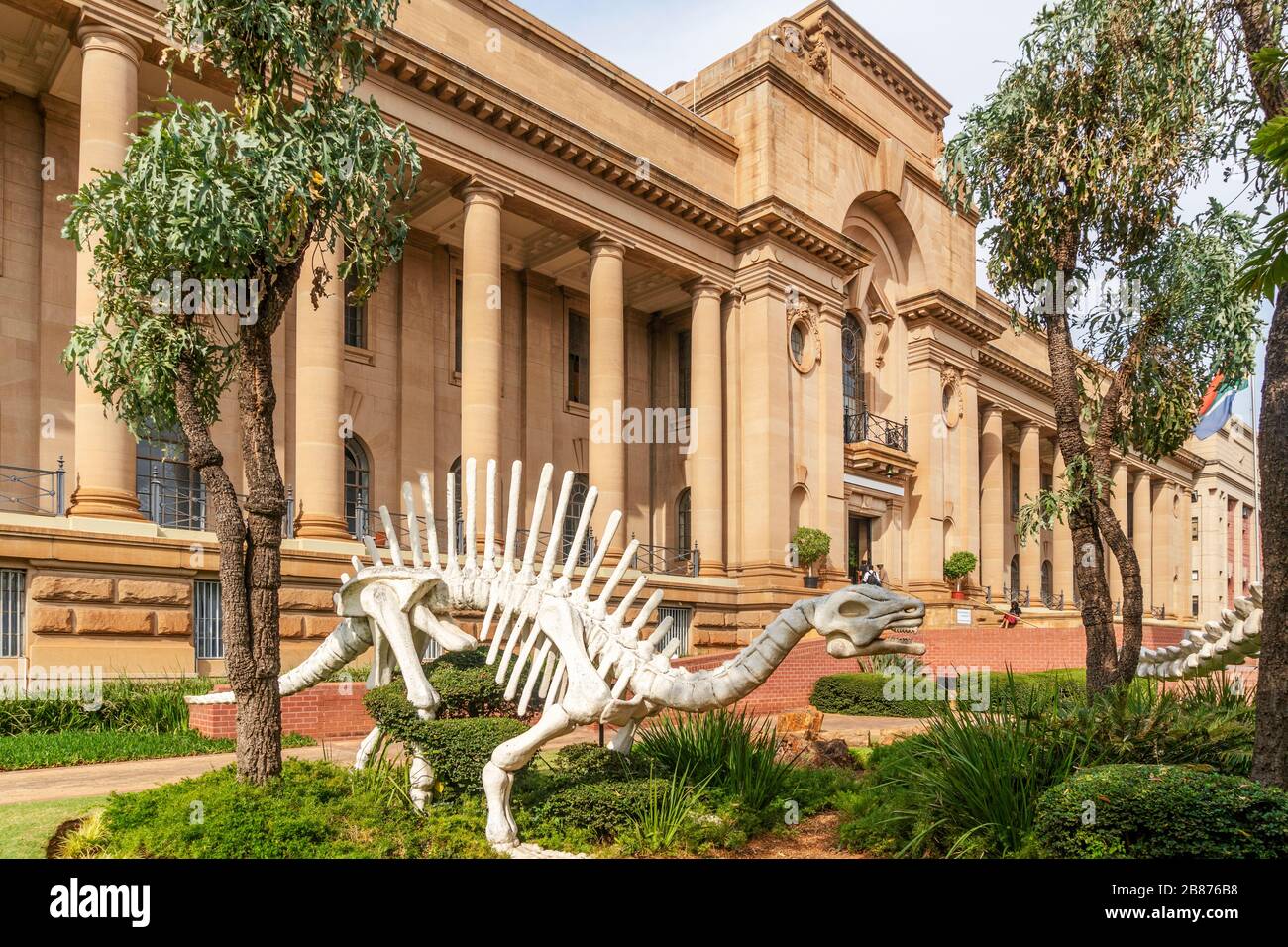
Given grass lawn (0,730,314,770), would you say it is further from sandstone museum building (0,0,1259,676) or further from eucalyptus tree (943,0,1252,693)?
eucalyptus tree (943,0,1252,693)

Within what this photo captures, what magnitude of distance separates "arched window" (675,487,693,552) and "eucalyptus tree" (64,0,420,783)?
917 inches

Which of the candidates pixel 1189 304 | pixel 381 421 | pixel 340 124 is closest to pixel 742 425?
pixel 381 421

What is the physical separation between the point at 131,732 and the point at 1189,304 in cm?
1608

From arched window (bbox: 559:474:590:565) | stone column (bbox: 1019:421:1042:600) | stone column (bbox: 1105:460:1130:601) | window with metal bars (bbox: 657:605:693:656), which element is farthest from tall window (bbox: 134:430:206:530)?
stone column (bbox: 1105:460:1130:601)

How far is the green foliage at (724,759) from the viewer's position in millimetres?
8805

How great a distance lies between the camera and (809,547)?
28516 mm

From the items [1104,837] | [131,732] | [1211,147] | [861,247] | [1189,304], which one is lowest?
[131,732]

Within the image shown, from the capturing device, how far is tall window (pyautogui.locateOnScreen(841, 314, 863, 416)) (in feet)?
116

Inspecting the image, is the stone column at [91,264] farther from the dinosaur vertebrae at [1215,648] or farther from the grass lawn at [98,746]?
the dinosaur vertebrae at [1215,648]

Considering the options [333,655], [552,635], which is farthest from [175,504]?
[552,635]

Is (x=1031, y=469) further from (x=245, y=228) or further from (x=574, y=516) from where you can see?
(x=245, y=228)

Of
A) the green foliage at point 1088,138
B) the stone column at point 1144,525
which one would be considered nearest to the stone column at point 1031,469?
the stone column at point 1144,525

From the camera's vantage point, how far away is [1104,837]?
20.5ft
